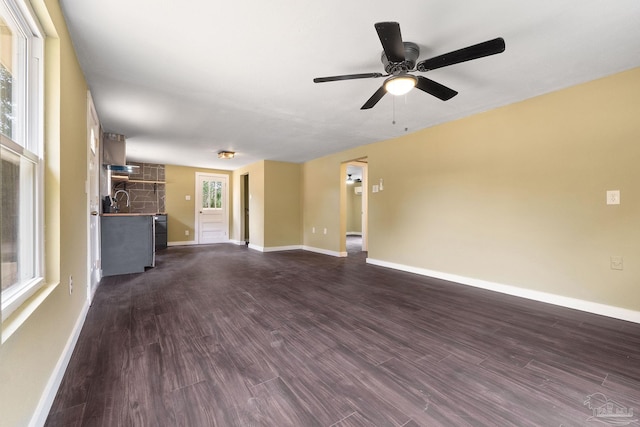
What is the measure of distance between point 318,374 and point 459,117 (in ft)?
11.7

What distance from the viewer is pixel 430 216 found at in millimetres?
3992

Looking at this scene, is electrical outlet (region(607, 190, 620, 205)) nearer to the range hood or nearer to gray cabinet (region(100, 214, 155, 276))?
gray cabinet (region(100, 214, 155, 276))

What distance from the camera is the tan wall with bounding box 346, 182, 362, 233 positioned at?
10461 millimetres

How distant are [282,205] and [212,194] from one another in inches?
99.4

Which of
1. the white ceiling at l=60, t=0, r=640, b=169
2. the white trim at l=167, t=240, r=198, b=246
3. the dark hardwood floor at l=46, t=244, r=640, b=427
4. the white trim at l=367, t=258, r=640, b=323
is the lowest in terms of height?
the dark hardwood floor at l=46, t=244, r=640, b=427

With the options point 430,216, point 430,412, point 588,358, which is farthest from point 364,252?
point 430,412

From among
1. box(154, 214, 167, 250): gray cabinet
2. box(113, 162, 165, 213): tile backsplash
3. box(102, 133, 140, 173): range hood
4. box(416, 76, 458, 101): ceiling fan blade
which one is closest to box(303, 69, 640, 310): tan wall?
box(416, 76, 458, 101): ceiling fan blade

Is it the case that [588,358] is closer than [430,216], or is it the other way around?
[588,358]

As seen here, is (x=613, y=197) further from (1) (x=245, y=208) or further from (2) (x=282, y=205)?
(1) (x=245, y=208)

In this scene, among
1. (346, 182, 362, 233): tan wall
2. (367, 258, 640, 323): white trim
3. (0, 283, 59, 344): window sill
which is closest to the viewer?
(0, 283, 59, 344): window sill

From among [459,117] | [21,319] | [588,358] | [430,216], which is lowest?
[588,358]

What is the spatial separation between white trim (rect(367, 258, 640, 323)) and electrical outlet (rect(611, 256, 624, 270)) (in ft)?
1.21

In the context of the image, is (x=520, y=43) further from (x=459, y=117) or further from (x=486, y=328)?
(x=486, y=328)

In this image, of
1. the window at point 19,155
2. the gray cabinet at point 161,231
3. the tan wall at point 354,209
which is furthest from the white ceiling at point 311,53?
the tan wall at point 354,209
